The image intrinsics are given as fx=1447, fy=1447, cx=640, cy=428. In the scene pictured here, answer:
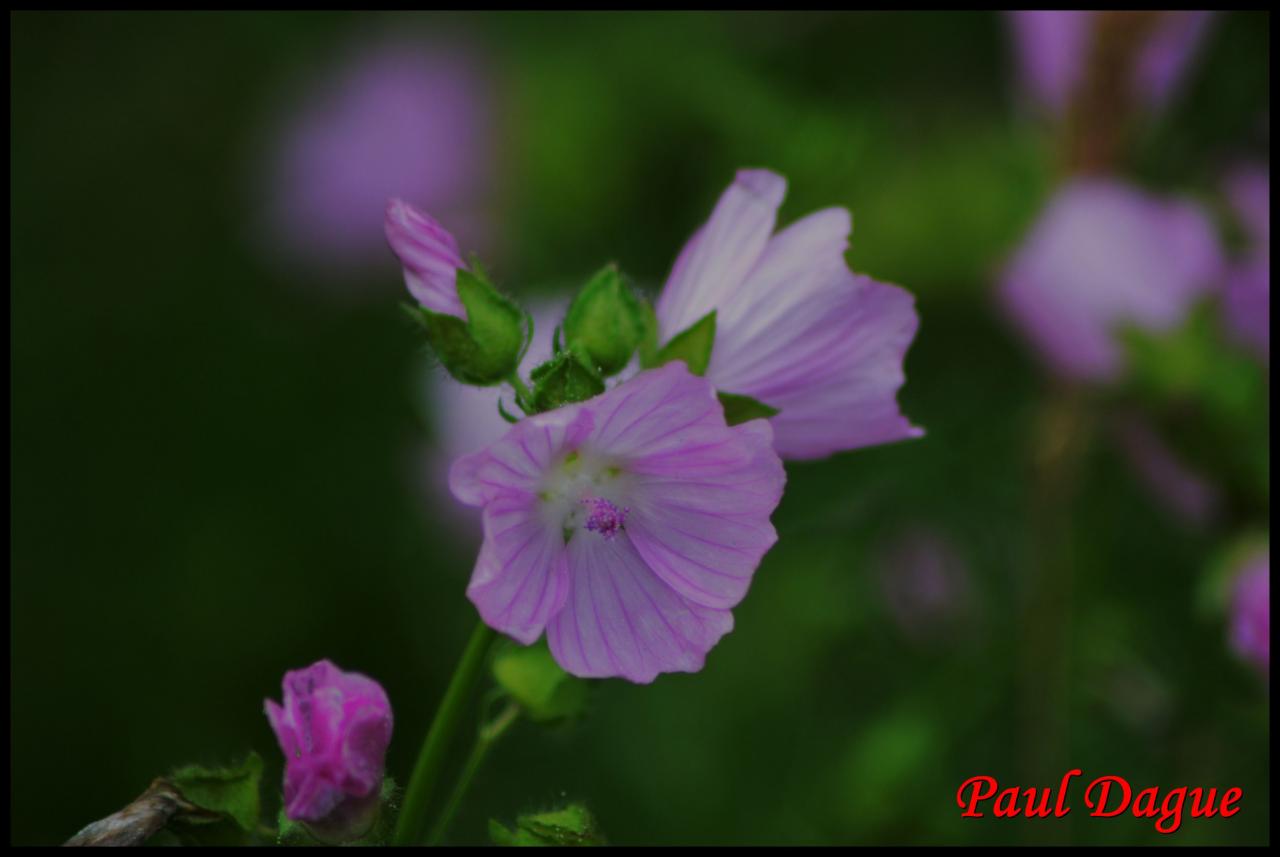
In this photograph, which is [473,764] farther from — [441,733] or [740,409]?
[740,409]

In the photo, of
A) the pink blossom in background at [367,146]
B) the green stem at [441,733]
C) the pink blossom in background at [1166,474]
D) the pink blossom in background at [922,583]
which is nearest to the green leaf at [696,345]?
the green stem at [441,733]

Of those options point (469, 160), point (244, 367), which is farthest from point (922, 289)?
point (244, 367)

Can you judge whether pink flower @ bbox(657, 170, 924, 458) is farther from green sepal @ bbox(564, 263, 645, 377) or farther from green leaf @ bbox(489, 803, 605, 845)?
green leaf @ bbox(489, 803, 605, 845)

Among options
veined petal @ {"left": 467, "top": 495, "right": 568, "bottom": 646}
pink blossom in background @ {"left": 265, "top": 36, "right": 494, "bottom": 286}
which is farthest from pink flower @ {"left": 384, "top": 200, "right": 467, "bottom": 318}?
pink blossom in background @ {"left": 265, "top": 36, "right": 494, "bottom": 286}

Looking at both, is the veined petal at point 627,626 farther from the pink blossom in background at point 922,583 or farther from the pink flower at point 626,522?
the pink blossom in background at point 922,583

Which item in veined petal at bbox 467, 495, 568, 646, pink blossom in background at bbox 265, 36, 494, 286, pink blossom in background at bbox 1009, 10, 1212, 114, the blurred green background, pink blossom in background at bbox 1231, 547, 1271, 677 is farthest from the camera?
pink blossom in background at bbox 265, 36, 494, 286
